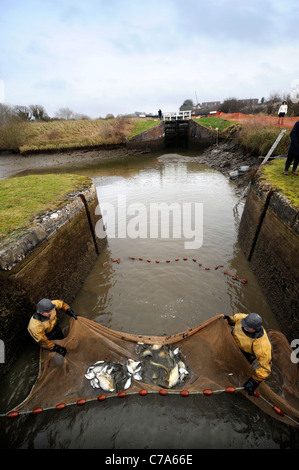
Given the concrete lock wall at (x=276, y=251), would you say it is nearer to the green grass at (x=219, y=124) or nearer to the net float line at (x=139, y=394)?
the net float line at (x=139, y=394)

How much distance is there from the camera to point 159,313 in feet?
18.1

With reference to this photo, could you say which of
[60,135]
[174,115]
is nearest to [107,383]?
[60,135]

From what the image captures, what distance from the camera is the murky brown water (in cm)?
326

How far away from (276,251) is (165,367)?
3.84 m

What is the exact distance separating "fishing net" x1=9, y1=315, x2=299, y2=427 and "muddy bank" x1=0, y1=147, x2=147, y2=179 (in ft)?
87.1

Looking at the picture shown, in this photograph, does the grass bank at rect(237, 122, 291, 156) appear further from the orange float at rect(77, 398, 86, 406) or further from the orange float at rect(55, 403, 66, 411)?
the orange float at rect(55, 403, 66, 411)

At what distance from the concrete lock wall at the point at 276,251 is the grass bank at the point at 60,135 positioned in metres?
27.8

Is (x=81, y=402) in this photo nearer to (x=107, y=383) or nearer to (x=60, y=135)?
(x=107, y=383)

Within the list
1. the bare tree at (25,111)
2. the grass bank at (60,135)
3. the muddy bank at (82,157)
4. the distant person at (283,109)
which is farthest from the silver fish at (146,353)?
the bare tree at (25,111)

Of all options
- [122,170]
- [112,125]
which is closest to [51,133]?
[112,125]

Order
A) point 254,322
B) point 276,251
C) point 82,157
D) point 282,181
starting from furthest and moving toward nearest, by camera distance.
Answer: point 82,157 → point 282,181 → point 276,251 → point 254,322

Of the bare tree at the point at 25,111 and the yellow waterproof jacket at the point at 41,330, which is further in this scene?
the bare tree at the point at 25,111

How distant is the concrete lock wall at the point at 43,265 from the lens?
3848 millimetres
